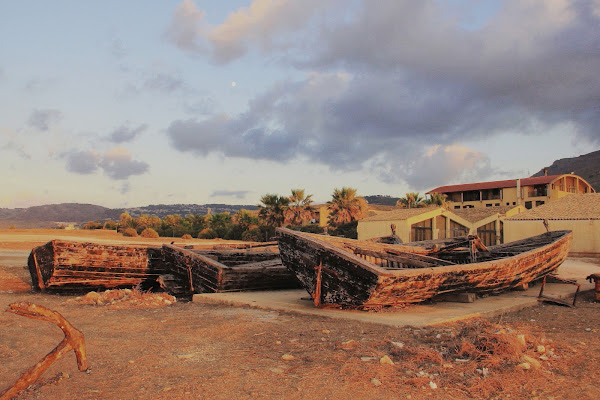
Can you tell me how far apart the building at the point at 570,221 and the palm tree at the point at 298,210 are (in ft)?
67.1

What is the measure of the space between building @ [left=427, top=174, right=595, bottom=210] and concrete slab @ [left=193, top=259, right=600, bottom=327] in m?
47.7

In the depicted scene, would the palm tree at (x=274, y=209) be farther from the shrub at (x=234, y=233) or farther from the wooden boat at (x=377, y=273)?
the wooden boat at (x=377, y=273)

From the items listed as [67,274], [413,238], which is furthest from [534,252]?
[413,238]

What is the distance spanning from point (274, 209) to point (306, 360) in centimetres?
4092

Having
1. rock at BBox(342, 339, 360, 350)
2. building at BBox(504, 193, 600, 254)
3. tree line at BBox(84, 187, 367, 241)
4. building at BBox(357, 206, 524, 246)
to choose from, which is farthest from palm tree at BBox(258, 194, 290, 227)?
rock at BBox(342, 339, 360, 350)

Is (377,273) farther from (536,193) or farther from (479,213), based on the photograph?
(536,193)

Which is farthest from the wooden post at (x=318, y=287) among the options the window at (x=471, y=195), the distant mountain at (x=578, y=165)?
the distant mountain at (x=578, y=165)

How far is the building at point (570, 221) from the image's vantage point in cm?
2614

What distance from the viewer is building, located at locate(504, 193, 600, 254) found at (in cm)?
2614

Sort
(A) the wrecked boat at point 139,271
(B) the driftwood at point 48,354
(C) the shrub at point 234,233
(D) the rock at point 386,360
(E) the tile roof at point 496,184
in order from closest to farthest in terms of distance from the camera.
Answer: (B) the driftwood at point 48,354, (D) the rock at point 386,360, (A) the wrecked boat at point 139,271, (C) the shrub at point 234,233, (E) the tile roof at point 496,184

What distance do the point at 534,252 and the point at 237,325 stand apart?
7397mm

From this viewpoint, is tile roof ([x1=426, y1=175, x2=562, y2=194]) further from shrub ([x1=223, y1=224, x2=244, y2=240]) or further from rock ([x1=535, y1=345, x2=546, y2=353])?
rock ([x1=535, y1=345, x2=546, y2=353])

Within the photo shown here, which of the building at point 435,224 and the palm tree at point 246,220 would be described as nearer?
the building at point 435,224

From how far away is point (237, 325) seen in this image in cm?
662
